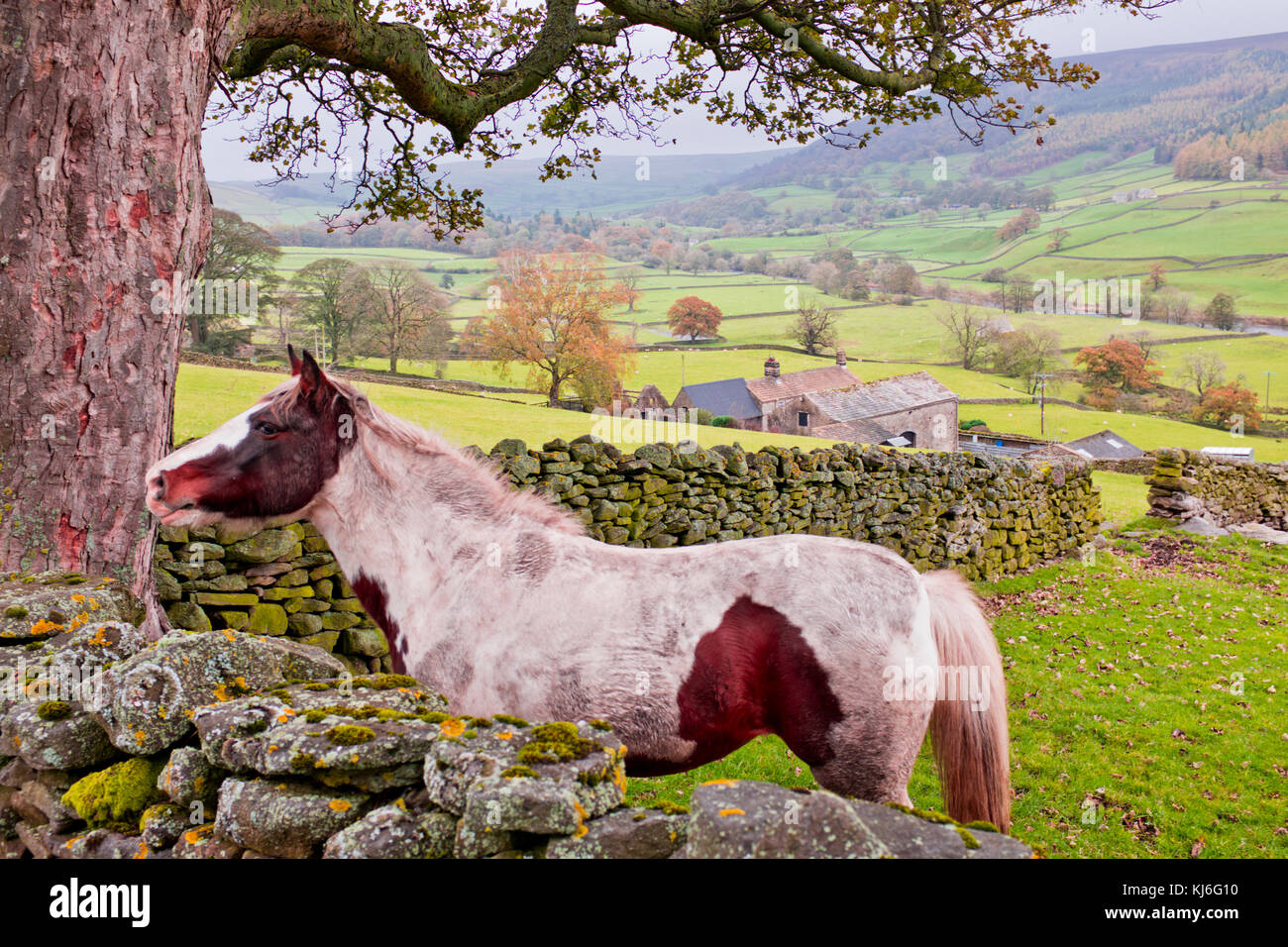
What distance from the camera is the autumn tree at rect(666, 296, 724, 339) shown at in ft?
369

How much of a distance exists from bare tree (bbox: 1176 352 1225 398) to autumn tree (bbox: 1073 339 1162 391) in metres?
3.36

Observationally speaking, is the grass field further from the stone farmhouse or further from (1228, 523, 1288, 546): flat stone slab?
the stone farmhouse

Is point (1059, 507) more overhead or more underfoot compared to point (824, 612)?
more underfoot

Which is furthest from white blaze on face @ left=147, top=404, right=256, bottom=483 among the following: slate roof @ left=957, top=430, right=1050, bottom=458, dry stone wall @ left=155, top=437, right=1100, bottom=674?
slate roof @ left=957, top=430, right=1050, bottom=458

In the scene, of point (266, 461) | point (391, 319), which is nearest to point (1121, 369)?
point (391, 319)

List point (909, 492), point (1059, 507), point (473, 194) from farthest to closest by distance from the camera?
point (1059, 507)
point (909, 492)
point (473, 194)

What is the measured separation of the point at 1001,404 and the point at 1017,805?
95933mm

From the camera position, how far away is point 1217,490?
68.6ft

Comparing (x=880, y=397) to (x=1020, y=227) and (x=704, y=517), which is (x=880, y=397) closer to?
(x=704, y=517)

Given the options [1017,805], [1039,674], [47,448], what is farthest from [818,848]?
[1039,674]

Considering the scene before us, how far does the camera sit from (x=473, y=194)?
1016 centimetres

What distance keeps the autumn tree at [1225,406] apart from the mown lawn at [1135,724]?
92098 millimetres
